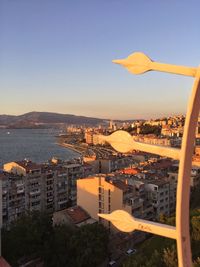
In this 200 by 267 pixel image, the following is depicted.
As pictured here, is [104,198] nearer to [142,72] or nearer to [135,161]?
[142,72]

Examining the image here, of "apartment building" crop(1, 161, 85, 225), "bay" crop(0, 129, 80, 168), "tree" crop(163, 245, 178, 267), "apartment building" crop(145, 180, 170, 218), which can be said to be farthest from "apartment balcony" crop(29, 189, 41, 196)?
"bay" crop(0, 129, 80, 168)

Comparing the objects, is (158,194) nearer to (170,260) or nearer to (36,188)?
(36,188)

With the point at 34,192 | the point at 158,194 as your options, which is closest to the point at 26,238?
the point at 34,192

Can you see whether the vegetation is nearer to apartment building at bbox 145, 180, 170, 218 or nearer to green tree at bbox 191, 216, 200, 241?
green tree at bbox 191, 216, 200, 241

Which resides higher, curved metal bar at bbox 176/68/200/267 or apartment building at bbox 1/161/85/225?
curved metal bar at bbox 176/68/200/267

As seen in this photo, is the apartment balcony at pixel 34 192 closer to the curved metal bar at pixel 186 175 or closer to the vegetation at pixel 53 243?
the vegetation at pixel 53 243

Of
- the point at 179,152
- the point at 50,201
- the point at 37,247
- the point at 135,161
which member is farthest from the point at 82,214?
the point at 135,161
